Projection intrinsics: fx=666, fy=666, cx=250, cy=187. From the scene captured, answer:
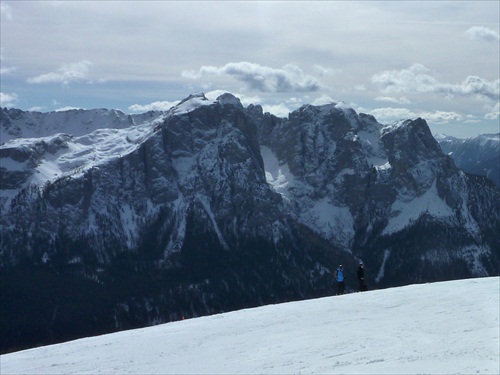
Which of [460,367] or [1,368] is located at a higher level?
[460,367]

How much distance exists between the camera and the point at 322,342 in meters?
35.1

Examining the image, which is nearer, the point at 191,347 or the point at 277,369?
the point at 277,369

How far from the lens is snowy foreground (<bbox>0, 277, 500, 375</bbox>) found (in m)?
29.8

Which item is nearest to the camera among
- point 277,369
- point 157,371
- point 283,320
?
point 277,369

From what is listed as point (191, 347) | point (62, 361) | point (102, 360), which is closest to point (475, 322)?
point (191, 347)

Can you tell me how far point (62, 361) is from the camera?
39.6 m

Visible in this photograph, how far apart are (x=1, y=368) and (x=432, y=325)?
25576 millimetres

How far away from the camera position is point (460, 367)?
1053 inches

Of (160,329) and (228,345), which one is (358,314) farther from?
(160,329)

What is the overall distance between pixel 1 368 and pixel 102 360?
694 centimetres

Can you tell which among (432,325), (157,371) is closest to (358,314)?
(432,325)

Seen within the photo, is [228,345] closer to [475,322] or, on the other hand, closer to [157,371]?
[157,371]

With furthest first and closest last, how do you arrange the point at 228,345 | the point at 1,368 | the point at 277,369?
the point at 1,368 → the point at 228,345 → the point at 277,369

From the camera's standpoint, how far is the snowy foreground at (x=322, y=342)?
29750mm
